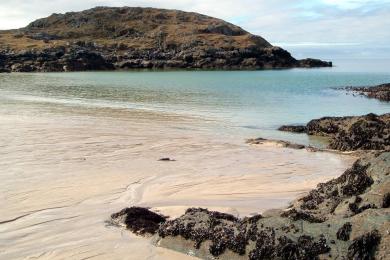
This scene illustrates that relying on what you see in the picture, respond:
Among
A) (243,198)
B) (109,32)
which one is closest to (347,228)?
(243,198)

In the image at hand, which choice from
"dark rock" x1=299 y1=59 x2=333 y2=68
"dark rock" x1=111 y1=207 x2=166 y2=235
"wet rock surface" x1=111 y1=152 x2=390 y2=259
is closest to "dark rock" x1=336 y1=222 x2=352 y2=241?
"wet rock surface" x1=111 y1=152 x2=390 y2=259

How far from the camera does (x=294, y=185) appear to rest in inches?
500

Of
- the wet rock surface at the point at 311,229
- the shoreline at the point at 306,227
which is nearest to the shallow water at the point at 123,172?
the shoreline at the point at 306,227

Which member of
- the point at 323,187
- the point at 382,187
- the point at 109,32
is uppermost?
the point at 109,32

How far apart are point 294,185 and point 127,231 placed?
214 inches

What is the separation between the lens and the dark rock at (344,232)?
21.2 ft

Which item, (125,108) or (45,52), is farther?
(45,52)

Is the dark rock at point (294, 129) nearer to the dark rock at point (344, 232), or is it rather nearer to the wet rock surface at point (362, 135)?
the wet rock surface at point (362, 135)

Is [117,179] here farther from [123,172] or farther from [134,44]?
[134,44]

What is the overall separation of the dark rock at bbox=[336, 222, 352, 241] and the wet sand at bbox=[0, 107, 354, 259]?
2411 mm

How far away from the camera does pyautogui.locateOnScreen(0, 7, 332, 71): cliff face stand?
348 feet

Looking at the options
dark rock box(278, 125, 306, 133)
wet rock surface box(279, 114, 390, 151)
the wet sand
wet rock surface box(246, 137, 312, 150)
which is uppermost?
wet rock surface box(279, 114, 390, 151)

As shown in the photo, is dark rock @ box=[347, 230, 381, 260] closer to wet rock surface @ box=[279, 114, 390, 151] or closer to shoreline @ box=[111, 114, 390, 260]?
shoreline @ box=[111, 114, 390, 260]

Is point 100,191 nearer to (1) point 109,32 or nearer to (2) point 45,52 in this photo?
(2) point 45,52
